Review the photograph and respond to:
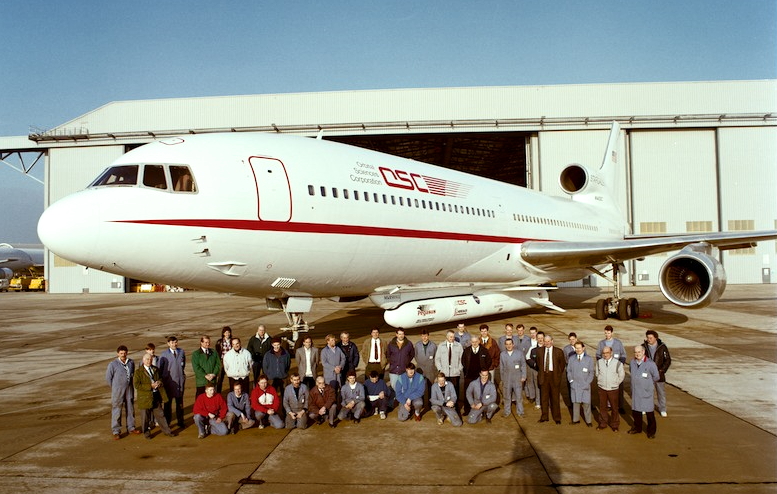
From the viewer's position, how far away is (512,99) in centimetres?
3778

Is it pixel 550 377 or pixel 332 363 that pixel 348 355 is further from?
pixel 550 377

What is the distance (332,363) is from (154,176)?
4.26m

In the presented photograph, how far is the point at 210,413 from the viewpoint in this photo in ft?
22.4

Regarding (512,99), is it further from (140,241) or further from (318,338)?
(140,241)

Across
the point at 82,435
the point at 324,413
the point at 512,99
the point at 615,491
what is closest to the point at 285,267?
the point at 324,413

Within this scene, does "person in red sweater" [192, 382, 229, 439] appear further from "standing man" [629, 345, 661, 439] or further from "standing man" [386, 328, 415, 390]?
"standing man" [629, 345, 661, 439]

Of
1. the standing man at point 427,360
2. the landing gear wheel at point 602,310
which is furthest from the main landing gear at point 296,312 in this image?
the landing gear wheel at point 602,310

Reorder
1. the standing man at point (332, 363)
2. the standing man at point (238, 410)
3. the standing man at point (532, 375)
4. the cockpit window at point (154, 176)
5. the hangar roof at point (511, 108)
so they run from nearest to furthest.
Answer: the standing man at point (238, 410) → the standing man at point (532, 375) → the standing man at point (332, 363) → the cockpit window at point (154, 176) → the hangar roof at point (511, 108)

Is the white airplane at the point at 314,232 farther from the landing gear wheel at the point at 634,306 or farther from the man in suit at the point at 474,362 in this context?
the man in suit at the point at 474,362

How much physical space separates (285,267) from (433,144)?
36754 mm

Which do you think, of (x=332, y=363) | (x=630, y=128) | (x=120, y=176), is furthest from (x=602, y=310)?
(x=630, y=128)

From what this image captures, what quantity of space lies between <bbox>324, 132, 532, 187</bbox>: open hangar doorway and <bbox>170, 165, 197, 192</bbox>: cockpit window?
100 feet

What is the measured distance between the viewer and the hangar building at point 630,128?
3781 centimetres

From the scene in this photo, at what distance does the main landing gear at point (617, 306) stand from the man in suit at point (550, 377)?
12214 millimetres
